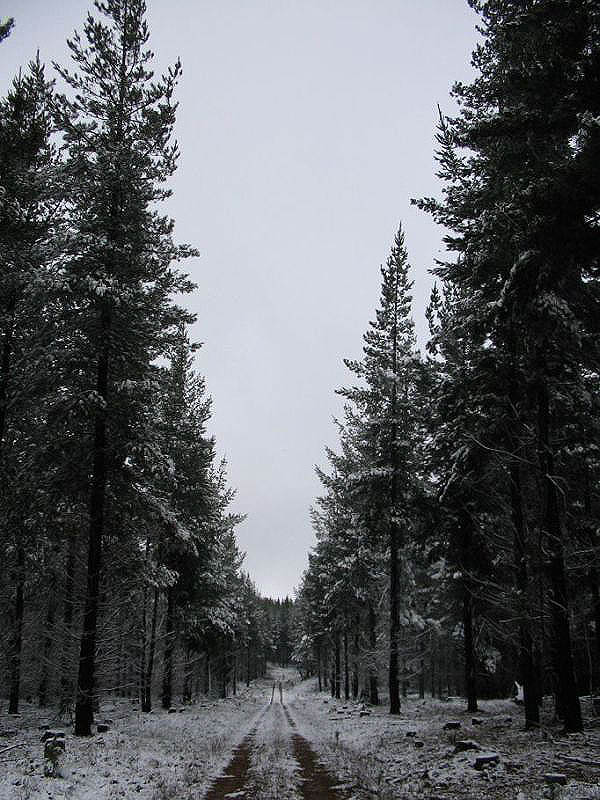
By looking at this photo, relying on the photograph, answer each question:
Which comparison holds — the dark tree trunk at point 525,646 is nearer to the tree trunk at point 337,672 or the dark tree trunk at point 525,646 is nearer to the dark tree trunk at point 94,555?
the dark tree trunk at point 94,555

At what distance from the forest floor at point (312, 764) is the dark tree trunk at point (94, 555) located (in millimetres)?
757

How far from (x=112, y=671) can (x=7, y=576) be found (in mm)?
4308

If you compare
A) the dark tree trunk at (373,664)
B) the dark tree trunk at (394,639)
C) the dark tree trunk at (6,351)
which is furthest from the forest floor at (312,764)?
the dark tree trunk at (373,664)

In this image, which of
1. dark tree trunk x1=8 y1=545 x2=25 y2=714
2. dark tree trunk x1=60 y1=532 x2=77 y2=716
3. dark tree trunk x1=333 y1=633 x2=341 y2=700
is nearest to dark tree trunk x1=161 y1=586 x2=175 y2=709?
dark tree trunk x1=60 y1=532 x2=77 y2=716

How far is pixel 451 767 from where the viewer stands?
9.97m

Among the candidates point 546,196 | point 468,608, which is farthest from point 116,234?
point 468,608

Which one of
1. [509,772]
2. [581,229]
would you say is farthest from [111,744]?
[581,229]

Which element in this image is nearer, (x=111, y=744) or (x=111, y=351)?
(x=111, y=744)

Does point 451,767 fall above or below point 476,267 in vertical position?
below

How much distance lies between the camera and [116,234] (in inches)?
591

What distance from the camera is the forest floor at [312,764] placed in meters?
8.56

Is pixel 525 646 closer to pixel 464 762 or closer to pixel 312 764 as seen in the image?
pixel 464 762

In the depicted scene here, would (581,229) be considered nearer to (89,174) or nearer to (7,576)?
(89,174)

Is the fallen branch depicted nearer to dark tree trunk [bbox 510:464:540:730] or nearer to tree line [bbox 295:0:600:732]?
tree line [bbox 295:0:600:732]
